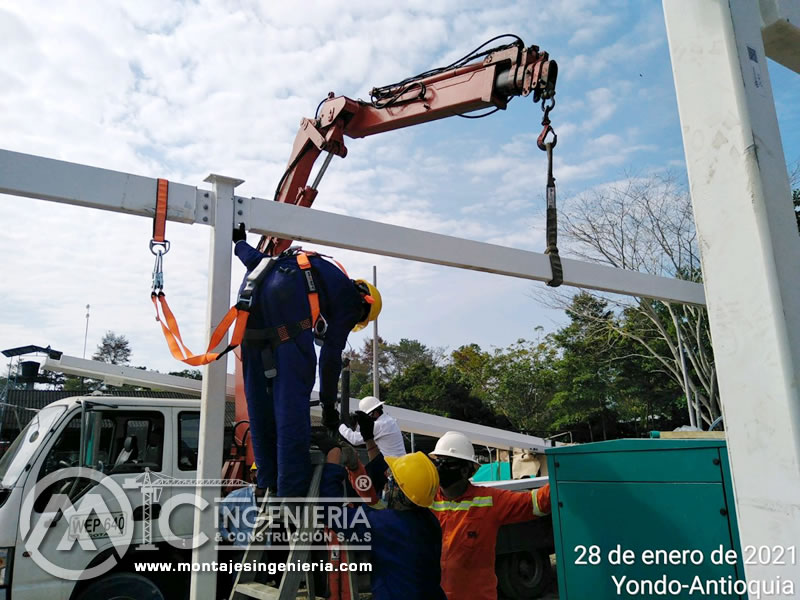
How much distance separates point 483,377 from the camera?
26438mm

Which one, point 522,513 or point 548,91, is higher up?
point 548,91

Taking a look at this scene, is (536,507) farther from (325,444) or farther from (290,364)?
(290,364)

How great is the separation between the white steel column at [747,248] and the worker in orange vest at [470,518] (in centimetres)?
228

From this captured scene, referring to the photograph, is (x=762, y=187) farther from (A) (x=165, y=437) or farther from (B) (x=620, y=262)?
(B) (x=620, y=262)

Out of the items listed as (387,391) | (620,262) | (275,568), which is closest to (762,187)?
(275,568)

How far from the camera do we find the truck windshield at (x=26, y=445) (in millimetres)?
4547

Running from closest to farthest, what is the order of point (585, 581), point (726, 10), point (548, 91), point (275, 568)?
point (726, 10) < point (585, 581) < point (275, 568) < point (548, 91)

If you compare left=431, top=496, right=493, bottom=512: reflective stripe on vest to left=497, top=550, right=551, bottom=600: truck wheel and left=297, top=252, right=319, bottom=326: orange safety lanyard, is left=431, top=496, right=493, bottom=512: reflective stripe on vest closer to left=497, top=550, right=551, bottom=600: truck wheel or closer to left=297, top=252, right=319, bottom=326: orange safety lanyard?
left=297, top=252, right=319, bottom=326: orange safety lanyard

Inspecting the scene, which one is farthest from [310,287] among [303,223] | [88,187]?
[88,187]

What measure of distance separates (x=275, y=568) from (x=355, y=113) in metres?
4.24

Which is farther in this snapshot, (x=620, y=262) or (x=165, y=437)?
(x=620, y=262)

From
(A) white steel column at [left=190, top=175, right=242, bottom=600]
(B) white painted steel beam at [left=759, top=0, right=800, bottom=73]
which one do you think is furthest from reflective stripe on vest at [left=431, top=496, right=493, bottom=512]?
(B) white painted steel beam at [left=759, top=0, right=800, bottom=73]

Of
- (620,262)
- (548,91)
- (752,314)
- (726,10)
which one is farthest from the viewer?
(620,262)

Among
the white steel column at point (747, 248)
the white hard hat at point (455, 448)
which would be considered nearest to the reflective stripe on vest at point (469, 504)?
the white hard hat at point (455, 448)
